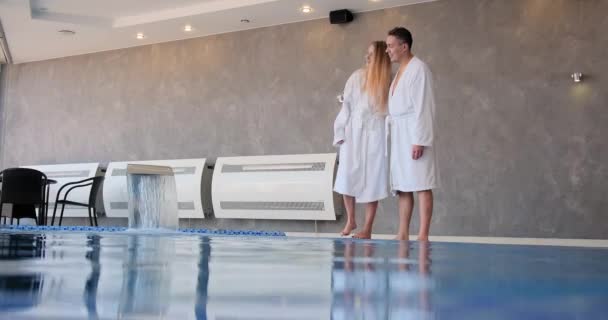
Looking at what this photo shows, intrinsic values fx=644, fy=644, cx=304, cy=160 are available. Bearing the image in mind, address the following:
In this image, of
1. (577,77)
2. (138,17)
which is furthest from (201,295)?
(138,17)

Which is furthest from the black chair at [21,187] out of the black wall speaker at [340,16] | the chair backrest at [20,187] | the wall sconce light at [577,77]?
the wall sconce light at [577,77]

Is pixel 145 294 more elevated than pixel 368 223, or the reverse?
pixel 145 294

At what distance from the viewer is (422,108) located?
11.0ft

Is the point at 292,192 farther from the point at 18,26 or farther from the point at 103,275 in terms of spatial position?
the point at 103,275

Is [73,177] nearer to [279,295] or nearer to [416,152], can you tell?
[416,152]

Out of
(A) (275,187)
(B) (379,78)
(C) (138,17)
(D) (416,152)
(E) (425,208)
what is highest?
(C) (138,17)

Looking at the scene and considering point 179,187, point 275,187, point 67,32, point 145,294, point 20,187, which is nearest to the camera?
point 145,294

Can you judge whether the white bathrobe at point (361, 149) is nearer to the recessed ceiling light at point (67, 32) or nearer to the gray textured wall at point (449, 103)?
the gray textured wall at point (449, 103)

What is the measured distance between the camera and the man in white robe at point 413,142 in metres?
3.32

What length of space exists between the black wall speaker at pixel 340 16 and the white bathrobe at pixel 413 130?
288 centimetres

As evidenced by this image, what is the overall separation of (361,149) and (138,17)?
3912mm

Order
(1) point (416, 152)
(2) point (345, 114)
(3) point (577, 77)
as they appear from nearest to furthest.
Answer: (1) point (416, 152), (2) point (345, 114), (3) point (577, 77)

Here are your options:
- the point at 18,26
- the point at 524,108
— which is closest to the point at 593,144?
the point at 524,108

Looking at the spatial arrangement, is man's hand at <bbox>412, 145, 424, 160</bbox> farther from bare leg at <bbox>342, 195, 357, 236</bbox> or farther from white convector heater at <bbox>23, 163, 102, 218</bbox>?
white convector heater at <bbox>23, 163, 102, 218</bbox>
